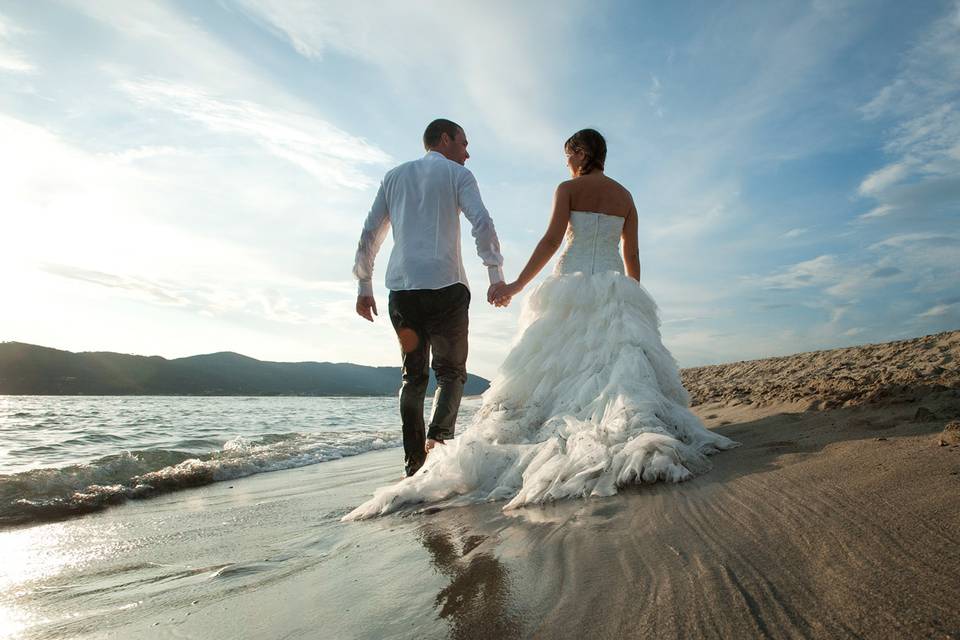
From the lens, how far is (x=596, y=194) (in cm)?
411

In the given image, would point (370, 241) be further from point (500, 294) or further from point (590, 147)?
point (590, 147)

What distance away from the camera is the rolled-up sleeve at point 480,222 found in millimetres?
3881

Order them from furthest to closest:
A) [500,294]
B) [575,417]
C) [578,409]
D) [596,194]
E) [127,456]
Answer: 1. [127,456]
2. [596,194]
3. [500,294]
4. [578,409]
5. [575,417]

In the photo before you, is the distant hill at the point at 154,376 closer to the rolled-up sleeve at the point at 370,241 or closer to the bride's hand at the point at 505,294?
the rolled-up sleeve at the point at 370,241

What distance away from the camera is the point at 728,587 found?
1132 mm

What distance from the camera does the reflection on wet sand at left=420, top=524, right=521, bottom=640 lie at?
3.63 ft

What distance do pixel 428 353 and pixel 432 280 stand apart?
0.58 metres

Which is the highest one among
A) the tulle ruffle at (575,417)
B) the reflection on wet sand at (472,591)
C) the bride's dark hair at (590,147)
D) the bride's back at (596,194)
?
the bride's dark hair at (590,147)

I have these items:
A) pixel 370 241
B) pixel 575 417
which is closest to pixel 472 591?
pixel 575 417

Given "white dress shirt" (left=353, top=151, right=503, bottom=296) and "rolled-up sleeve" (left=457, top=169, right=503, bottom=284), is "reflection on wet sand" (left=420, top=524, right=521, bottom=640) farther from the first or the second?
"rolled-up sleeve" (left=457, top=169, right=503, bottom=284)

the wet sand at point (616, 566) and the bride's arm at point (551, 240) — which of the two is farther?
the bride's arm at point (551, 240)

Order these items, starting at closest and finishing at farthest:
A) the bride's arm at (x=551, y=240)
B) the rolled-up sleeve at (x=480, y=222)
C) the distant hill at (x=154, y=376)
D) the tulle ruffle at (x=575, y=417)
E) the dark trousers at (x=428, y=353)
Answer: the tulle ruffle at (x=575, y=417), the dark trousers at (x=428, y=353), the rolled-up sleeve at (x=480, y=222), the bride's arm at (x=551, y=240), the distant hill at (x=154, y=376)

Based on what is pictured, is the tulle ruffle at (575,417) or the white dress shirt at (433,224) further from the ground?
the white dress shirt at (433,224)

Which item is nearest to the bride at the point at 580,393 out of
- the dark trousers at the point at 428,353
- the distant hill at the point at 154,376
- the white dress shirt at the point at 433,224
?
the dark trousers at the point at 428,353
